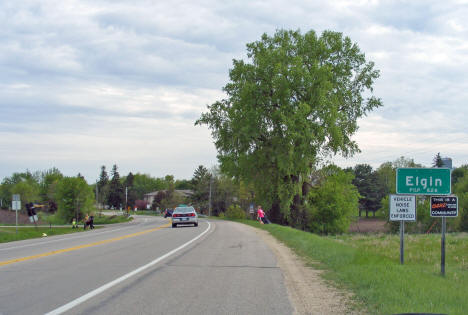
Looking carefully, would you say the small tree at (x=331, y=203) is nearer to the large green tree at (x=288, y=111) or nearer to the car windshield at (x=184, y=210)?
the large green tree at (x=288, y=111)

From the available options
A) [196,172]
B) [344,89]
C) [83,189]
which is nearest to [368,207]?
[196,172]

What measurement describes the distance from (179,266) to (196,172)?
11848cm

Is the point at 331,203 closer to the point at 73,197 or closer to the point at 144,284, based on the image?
the point at 144,284

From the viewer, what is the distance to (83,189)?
3167 inches

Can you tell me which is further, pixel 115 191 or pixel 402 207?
pixel 115 191

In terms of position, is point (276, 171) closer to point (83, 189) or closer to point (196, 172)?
point (83, 189)

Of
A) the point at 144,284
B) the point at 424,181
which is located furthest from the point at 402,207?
the point at 144,284

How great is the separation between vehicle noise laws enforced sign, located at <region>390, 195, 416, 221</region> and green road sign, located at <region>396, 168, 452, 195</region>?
2.09 feet

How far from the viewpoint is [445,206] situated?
11.8 meters

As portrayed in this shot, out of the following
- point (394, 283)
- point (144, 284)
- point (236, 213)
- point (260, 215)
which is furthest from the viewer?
point (236, 213)

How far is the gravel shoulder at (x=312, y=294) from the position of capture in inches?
299

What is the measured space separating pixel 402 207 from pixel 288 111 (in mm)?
26327

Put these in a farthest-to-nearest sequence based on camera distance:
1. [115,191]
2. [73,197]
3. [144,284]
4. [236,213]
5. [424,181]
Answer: [115,191] < [73,197] < [236,213] < [424,181] < [144,284]

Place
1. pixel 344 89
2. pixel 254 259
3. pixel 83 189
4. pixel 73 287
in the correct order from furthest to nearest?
1. pixel 83 189
2. pixel 344 89
3. pixel 254 259
4. pixel 73 287
